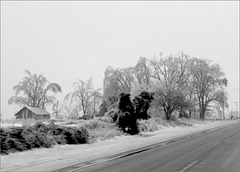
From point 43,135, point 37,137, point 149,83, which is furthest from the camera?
point 149,83

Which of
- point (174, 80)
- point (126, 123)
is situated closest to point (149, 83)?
point (174, 80)

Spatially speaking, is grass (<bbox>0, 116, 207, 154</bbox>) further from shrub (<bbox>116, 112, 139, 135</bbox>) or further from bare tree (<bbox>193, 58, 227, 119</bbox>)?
bare tree (<bbox>193, 58, 227, 119</bbox>)

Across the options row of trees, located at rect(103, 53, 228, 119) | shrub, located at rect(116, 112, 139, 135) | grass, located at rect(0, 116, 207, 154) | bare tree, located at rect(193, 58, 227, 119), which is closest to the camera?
grass, located at rect(0, 116, 207, 154)

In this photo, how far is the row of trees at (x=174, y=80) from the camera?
58875mm

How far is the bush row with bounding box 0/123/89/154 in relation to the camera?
17.6m

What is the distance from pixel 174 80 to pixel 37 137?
56668mm

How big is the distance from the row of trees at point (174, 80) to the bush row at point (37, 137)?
35495mm

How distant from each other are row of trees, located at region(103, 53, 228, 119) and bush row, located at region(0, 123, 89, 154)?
1397 inches

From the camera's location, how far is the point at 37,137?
20.1 metres

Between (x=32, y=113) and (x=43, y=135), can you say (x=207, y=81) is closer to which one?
(x=32, y=113)

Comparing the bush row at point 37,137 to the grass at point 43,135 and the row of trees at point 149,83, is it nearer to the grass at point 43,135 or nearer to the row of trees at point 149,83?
the grass at point 43,135

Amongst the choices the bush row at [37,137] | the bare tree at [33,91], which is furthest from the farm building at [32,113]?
the bush row at [37,137]

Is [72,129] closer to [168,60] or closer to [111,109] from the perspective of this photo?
[111,109]

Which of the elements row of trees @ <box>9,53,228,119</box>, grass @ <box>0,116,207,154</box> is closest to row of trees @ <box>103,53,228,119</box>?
row of trees @ <box>9,53,228,119</box>
